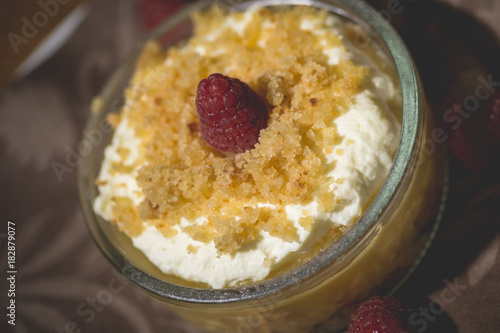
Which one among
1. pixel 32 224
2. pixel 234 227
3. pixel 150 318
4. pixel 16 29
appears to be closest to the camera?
pixel 234 227

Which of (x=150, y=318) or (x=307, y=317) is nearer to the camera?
(x=307, y=317)

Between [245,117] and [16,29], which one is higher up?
[245,117]

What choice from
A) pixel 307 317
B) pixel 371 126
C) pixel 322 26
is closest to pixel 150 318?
pixel 307 317

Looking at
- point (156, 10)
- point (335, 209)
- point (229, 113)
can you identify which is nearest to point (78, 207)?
point (156, 10)

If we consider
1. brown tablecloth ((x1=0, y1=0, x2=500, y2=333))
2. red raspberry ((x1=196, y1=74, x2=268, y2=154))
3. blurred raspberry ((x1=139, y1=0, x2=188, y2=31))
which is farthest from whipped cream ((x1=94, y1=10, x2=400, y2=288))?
blurred raspberry ((x1=139, y1=0, x2=188, y2=31))

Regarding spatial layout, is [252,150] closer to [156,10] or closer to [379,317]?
[379,317]

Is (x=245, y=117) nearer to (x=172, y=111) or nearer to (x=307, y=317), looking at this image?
(x=172, y=111)

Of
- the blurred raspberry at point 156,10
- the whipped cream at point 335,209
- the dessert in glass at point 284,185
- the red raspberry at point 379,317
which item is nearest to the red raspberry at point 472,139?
the dessert in glass at point 284,185
